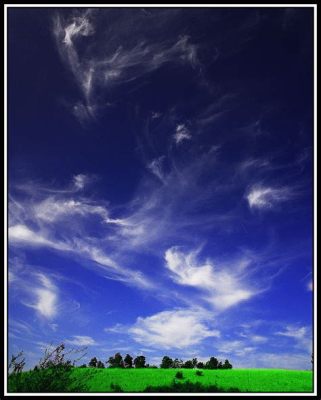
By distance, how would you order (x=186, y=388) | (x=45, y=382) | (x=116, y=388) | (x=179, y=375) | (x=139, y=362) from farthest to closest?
(x=139, y=362), (x=179, y=375), (x=186, y=388), (x=116, y=388), (x=45, y=382)

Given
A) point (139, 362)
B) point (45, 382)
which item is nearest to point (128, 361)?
point (139, 362)

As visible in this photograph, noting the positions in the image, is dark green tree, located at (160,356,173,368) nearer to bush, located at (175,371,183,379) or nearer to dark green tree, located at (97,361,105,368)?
bush, located at (175,371,183,379)

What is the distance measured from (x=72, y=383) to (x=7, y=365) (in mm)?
3269

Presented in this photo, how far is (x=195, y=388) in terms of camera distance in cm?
1645

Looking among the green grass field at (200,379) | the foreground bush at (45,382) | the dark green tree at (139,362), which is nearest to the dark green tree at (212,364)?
the green grass field at (200,379)

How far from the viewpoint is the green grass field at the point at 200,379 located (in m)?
16.0

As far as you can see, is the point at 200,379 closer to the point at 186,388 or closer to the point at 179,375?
the point at 179,375

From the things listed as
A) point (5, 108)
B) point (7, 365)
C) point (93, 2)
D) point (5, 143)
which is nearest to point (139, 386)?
point (7, 365)

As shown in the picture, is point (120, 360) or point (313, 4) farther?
→ point (120, 360)

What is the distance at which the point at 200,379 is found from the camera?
56.3 feet

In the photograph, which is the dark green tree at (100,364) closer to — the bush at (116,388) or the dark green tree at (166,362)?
the bush at (116,388)
